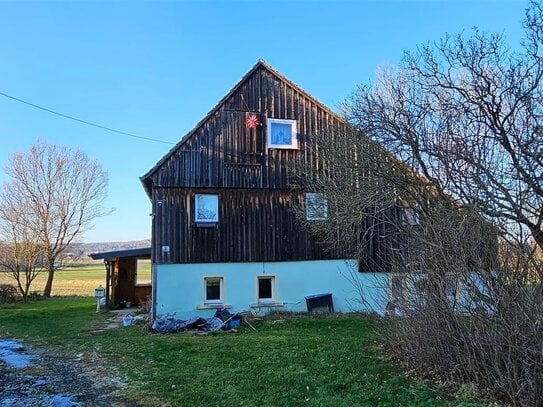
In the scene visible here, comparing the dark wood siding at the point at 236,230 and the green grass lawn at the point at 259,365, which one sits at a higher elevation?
the dark wood siding at the point at 236,230

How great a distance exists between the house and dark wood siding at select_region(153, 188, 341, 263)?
0.03m

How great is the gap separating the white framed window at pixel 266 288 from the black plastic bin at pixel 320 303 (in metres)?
1.24

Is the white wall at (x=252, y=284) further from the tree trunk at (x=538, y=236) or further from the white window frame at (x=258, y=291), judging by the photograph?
the tree trunk at (x=538, y=236)

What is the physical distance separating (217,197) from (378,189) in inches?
258

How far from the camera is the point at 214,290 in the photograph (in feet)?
53.4

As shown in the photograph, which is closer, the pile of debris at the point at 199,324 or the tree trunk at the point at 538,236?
the tree trunk at the point at 538,236

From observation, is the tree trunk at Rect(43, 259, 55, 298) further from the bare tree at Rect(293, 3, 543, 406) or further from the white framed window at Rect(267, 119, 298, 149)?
the bare tree at Rect(293, 3, 543, 406)

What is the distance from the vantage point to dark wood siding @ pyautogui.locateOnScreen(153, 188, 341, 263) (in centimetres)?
1584

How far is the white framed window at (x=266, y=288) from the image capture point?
16.6 meters

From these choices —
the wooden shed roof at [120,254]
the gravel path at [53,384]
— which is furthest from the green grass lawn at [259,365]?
the wooden shed roof at [120,254]

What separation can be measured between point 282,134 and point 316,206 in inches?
123

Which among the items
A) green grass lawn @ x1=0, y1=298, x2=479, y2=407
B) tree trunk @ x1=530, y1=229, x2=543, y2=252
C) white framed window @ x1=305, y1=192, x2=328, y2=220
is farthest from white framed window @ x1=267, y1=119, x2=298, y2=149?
tree trunk @ x1=530, y1=229, x2=543, y2=252

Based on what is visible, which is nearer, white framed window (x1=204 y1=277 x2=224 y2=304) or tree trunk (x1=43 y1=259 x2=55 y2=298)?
white framed window (x1=204 y1=277 x2=224 y2=304)

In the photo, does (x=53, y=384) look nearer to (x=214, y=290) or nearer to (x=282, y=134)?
(x=214, y=290)
